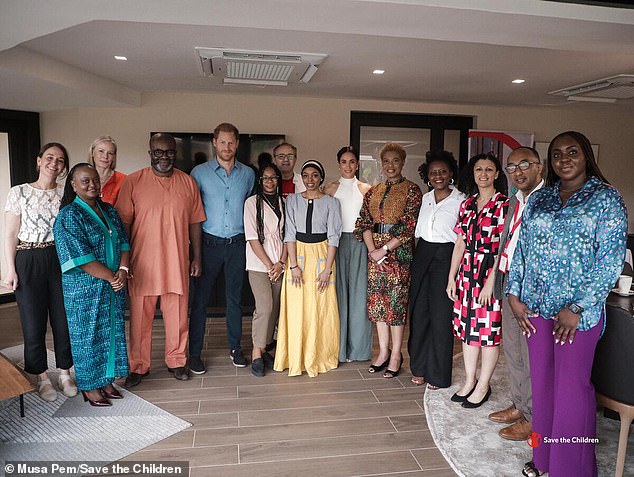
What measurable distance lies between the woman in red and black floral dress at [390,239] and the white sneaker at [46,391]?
223cm

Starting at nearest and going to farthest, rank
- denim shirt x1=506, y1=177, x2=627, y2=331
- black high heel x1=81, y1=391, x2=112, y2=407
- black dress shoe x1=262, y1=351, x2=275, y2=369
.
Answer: denim shirt x1=506, y1=177, x2=627, y2=331
black high heel x1=81, y1=391, x2=112, y2=407
black dress shoe x1=262, y1=351, x2=275, y2=369

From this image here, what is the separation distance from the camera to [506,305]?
2.79 metres

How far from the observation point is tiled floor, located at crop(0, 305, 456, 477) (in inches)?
97.7

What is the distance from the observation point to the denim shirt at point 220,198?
11.8 feet

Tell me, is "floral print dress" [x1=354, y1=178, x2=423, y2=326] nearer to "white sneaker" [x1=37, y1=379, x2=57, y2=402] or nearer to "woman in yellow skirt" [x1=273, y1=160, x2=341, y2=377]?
"woman in yellow skirt" [x1=273, y1=160, x2=341, y2=377]

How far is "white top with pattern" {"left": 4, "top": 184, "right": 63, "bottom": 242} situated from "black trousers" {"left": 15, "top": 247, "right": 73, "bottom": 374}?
0.31 ft

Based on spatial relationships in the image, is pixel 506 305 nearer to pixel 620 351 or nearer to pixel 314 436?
pixel 620 351

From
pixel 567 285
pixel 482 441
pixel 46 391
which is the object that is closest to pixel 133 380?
pixel 46 391

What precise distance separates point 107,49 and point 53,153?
4.50 ft

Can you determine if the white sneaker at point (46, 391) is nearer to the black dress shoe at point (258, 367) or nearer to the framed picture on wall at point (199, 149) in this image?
the black dress shoe at point (258, 367)

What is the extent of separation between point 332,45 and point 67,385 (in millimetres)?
3119

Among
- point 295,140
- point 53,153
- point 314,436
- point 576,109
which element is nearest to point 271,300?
point 314,436

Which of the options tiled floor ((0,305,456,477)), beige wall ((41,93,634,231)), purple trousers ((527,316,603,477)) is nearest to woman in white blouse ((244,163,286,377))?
tiled floor ((0,305,456,477))

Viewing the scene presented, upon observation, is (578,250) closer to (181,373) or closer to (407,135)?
(181,373)
